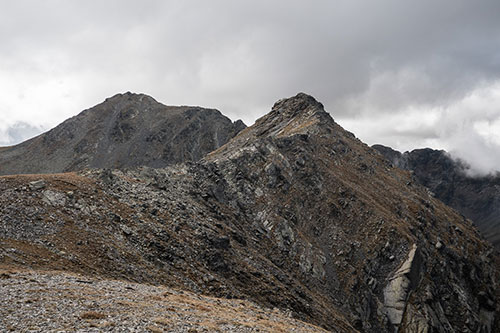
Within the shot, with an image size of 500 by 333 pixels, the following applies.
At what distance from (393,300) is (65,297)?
5293 cm

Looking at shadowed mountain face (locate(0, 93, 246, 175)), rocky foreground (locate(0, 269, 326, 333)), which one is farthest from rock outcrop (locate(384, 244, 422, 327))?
shadowed mountain face (locate(0, 93, 246, 175))

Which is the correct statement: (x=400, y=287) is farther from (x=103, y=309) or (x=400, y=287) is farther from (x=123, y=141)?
(x=123, y=141)

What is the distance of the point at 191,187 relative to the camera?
58.4 meters

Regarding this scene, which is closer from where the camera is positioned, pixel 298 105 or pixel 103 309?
pixel 103 309

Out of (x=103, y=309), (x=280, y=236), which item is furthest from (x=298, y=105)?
(x=103, y=309)

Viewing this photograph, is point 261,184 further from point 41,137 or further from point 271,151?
point 41,137

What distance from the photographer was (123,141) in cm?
17625

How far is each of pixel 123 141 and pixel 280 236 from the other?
143144 mm

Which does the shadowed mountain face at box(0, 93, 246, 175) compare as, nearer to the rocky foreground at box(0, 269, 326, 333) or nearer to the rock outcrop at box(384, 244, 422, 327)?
the rock outcrop at box(384, 244, 422, 327)

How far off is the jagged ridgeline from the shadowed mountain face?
9772cm

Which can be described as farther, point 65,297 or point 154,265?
point 154,265

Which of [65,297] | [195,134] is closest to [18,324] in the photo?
[65,297]

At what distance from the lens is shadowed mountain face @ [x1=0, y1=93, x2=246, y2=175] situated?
537 ft

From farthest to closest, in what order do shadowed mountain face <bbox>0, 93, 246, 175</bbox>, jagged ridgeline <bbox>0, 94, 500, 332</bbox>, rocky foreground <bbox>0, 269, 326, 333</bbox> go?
shadowed mountain face <bbox>0, 93, 246, 175</bbox> < jagged ridgeline <bbox>0, 94, 500, 332</bbox> < rocky foreground <bbox>0, 269, 326, 333</bbox>
